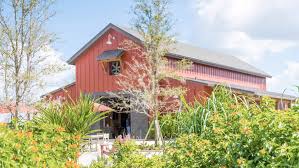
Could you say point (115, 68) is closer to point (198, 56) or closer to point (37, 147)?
point (198, 56)

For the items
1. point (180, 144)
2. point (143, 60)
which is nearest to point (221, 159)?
point (180, 144)

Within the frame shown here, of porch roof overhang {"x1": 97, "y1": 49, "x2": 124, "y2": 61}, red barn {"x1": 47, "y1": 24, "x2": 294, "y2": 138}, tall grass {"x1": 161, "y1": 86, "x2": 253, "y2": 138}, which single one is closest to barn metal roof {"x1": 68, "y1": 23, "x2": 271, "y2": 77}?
red barn {"x1": 47, "y1": 24, "x2": 294, "y2": 138}

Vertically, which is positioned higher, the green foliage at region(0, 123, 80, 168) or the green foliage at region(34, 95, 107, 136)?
the green foliage at region(34, 95, 107, 136)

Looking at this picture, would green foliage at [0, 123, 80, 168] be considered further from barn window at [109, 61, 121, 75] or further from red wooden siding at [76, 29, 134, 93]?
red wooden siding at [76, 29, 134, 93]

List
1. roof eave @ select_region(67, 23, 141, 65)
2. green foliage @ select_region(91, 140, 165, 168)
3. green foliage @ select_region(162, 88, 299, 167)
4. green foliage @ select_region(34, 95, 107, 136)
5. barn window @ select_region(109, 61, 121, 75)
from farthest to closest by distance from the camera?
barn window @ select_region(109, 61, 121, 75), roof eave @ select_region(67, 23, 141, 65), green foliage @ select_region(34, 95, 107, 136), green foliage @ select_region(91, 140, 165, 168), green foliage @ select_region(162, 88, 299, 167)

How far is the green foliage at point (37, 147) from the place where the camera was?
5.95 metres

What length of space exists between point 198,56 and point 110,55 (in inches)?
252

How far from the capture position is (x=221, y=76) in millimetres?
35844

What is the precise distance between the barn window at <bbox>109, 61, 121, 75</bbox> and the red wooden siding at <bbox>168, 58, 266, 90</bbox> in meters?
3.85

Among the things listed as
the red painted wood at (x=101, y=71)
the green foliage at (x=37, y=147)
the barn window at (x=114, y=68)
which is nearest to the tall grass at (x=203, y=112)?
the green foliage at (x=37, y=147)

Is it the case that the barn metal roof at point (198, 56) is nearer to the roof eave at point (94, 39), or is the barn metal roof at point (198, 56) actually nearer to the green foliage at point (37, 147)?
the roof eave at point (94, 39)

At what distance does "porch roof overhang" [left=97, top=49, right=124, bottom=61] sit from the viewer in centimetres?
3044

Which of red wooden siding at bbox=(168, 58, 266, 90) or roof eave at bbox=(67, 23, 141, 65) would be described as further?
red wooden siding at bbox=(168, 58, 266, 90)

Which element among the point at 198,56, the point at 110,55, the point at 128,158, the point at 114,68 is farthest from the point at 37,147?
the point at 198,56
